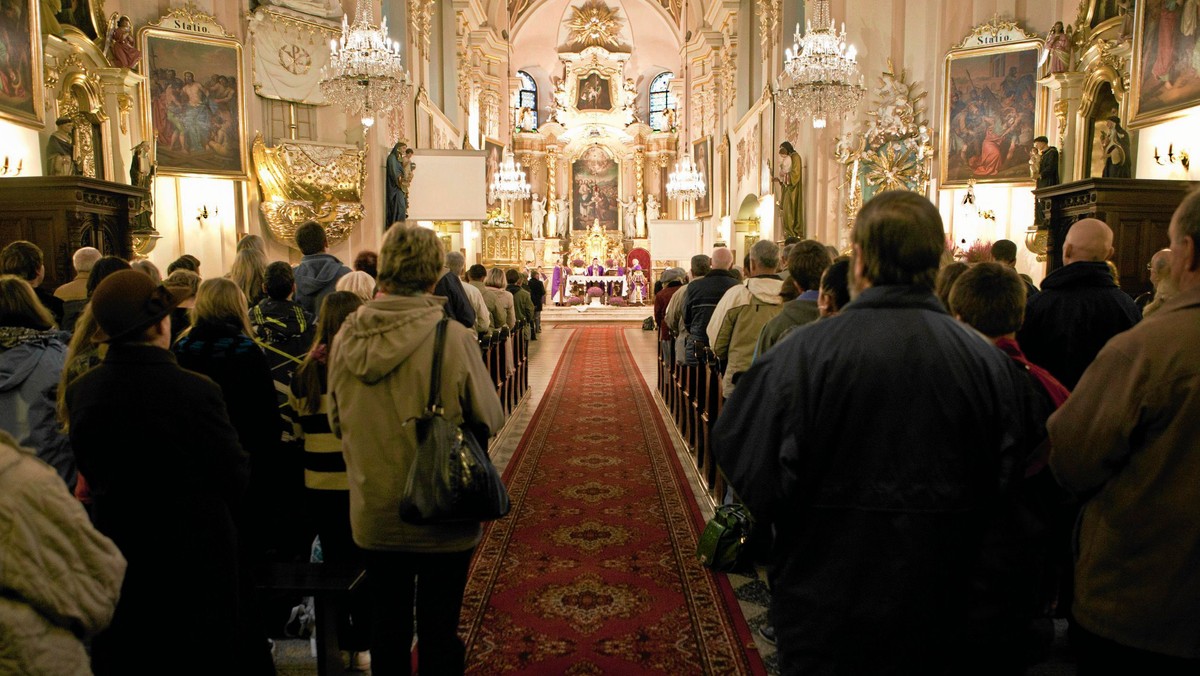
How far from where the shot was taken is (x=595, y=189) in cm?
3053

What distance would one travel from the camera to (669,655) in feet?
10.6

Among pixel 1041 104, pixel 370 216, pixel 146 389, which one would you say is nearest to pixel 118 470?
pixel 146 389

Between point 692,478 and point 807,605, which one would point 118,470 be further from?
point 692,478

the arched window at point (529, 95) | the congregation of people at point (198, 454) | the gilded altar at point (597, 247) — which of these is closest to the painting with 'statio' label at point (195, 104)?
the congregation of people at point (198, 454)

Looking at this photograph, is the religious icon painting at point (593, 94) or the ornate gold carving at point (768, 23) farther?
the religious icon painting at point (593, 94)

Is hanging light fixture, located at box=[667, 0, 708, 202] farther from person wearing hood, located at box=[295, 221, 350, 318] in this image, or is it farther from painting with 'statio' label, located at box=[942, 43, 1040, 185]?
person wearing hood, located at box=[295, 221, 350, 318]

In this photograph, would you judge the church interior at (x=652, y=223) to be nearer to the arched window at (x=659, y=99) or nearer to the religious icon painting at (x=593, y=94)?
the religious icon painting at (x=593, y=94)

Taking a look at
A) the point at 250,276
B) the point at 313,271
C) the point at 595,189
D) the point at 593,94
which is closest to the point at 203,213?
the point at 313,271

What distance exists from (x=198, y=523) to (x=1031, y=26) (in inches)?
508

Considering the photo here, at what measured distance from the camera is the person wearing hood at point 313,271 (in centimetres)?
462

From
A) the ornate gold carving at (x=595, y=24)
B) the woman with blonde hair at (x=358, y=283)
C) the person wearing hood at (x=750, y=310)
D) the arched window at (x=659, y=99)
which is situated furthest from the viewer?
the arched window at (x=659, y=99)

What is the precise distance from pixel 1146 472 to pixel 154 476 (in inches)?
99.6

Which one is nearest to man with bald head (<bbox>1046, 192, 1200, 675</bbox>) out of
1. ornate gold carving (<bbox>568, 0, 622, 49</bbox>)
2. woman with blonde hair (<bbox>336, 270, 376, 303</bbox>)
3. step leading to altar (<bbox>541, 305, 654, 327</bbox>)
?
woman with blonde hair (<bbox>336, 270, 376, 303</bbox>)

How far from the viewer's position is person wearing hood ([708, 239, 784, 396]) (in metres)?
4.34
